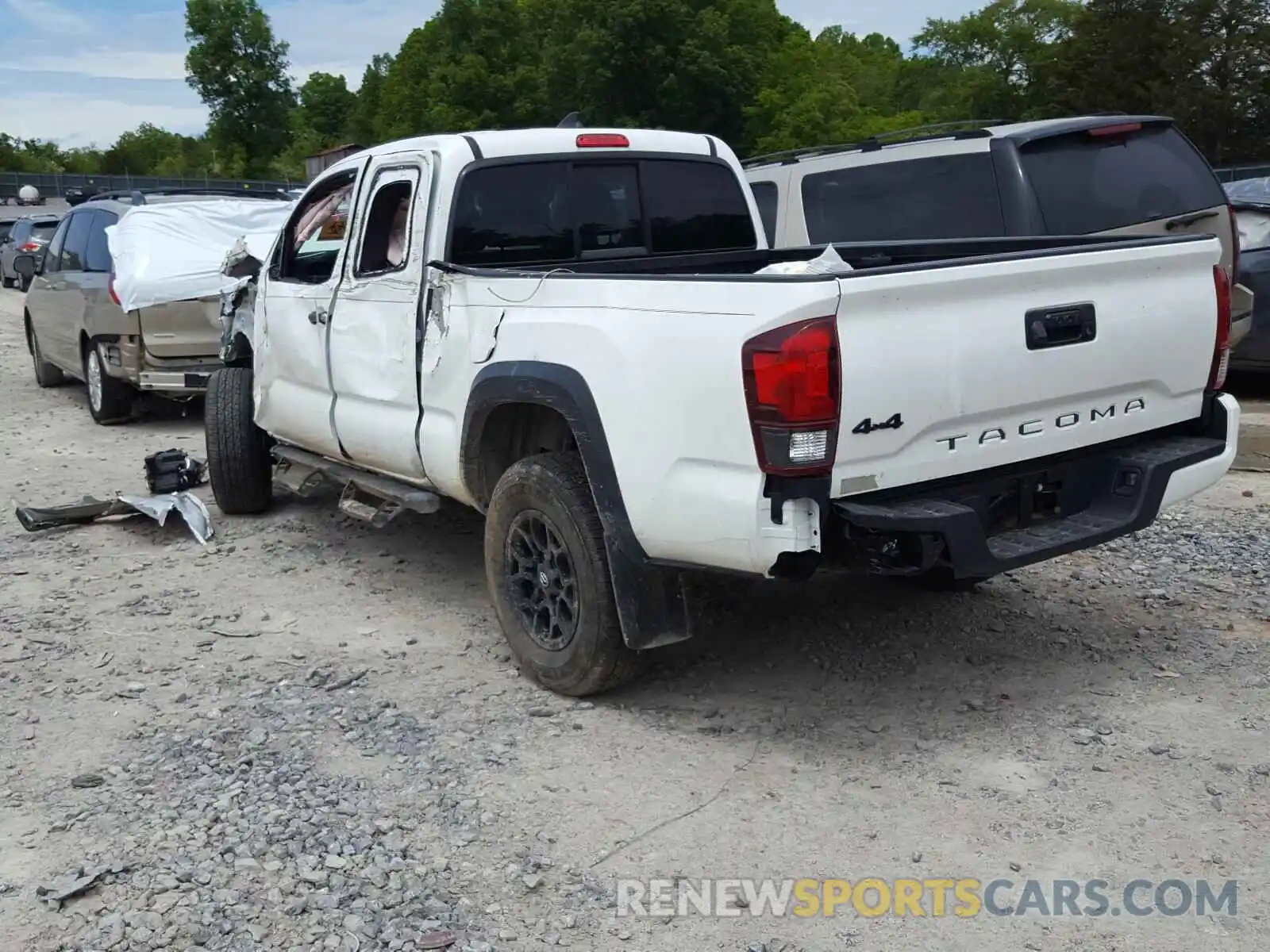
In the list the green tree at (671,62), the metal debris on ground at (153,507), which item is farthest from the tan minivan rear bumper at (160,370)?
the green tree at (671,62)

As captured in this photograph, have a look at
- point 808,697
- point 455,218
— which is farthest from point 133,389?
point 808,697

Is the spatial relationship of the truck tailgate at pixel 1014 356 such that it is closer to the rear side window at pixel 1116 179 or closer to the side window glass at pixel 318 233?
the rear side window at pixel 1116 179

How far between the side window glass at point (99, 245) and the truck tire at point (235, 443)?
4.08 meters

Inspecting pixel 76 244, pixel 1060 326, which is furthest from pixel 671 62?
pixel 1060 326

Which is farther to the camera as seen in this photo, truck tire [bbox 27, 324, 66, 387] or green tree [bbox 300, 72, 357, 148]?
green tree [bbox 300, 72, 357, 148]

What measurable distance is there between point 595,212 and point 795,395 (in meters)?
2.27

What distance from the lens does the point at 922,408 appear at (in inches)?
142

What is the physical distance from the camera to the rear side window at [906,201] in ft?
21.3

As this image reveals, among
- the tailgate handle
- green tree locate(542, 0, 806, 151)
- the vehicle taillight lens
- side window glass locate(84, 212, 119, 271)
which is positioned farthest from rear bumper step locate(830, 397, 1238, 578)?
green tree locate(542, 0, 806, 151)

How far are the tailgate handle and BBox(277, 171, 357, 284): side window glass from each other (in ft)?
10.6

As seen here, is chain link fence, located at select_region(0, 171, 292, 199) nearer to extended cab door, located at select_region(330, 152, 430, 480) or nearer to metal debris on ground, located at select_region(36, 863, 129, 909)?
extended cab door, located at select_region(330, 152, 430, 480)

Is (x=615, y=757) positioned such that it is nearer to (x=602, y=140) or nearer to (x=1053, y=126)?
(x=602, y=140)

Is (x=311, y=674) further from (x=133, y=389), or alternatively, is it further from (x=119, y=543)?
(x=133, y=389)

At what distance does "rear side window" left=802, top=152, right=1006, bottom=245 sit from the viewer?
6492mm
